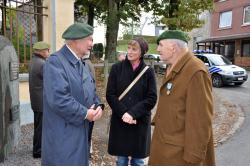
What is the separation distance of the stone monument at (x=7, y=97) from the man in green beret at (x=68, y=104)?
1.04 ft

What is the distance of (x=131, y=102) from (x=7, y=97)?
5.40ft

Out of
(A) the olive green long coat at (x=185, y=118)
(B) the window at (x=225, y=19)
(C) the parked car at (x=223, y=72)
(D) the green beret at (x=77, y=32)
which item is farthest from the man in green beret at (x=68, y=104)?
(B) the window at (x=225, y=19)

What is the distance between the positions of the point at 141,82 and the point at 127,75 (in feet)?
0.64

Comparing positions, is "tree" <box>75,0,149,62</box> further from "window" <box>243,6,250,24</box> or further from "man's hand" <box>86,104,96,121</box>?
"window" <box>243,6,250,24</box>

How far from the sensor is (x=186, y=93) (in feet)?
9.86

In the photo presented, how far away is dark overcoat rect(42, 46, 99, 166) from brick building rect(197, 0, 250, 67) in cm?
2968

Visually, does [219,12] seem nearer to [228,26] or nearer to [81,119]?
[228,26]

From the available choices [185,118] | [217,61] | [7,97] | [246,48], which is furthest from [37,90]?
[246,48]

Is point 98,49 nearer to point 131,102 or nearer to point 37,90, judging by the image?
point 37,90

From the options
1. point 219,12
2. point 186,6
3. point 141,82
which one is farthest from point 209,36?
point 141,82

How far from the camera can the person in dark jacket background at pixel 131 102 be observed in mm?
4270

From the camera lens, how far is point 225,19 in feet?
122

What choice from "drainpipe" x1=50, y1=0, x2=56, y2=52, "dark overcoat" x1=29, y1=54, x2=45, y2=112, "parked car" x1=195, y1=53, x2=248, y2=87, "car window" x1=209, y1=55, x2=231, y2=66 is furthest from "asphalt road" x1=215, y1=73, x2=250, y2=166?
"car window" x1=209, y1=55, x2=231, y2=66

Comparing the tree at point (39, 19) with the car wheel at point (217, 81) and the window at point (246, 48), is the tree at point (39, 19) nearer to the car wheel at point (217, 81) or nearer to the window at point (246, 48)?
the car wheel at point (217, 81)
